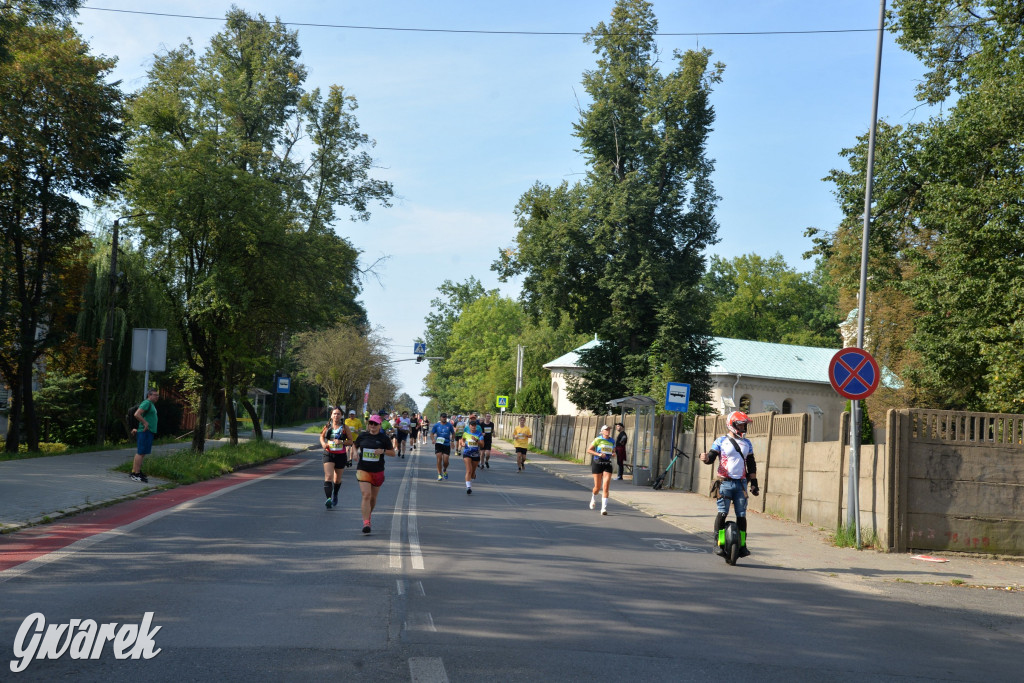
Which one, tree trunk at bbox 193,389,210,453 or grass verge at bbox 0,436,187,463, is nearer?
grass verge at bbox 0,436,187,463

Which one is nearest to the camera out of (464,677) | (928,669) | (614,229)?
(464,677)

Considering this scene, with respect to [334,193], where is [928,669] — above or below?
below

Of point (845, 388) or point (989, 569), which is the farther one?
point (845, 388)

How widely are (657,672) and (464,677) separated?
51.0 inches

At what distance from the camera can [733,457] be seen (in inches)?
480

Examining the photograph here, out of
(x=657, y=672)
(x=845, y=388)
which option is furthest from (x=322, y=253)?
(x=657, y=672)

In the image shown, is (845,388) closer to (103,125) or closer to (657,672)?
(657,672)

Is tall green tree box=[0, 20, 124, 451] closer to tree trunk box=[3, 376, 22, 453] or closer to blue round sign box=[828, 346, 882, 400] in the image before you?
tree trunk box=[3, 376, 22, 453]

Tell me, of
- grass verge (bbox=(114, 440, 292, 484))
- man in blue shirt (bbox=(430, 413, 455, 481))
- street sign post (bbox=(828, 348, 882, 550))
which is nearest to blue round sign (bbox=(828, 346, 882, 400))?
street sign post (bbox=(828, 348, 882, 550))

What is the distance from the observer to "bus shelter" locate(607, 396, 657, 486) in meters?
28.4

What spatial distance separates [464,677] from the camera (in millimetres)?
5727

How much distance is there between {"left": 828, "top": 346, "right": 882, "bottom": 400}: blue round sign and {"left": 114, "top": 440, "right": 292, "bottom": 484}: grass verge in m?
13.4

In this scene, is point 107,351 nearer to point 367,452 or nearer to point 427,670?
point 367,452

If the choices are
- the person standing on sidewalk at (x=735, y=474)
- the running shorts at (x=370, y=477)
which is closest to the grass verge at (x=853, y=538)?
the person standing on sidewalk at (x=735, y=474)
